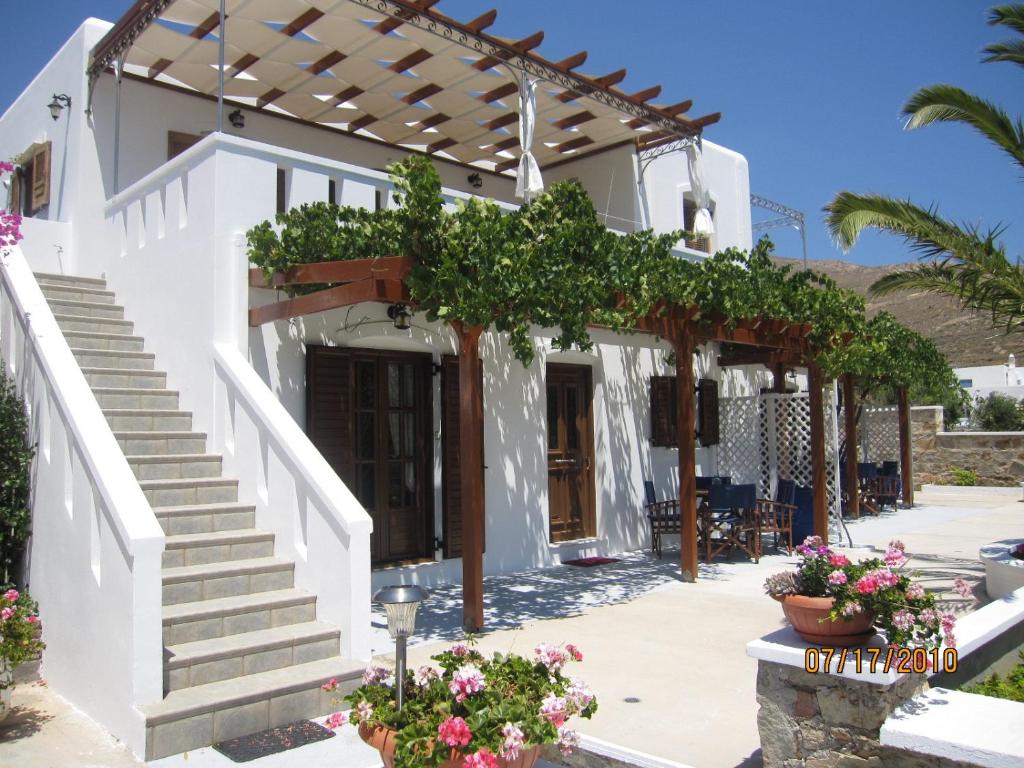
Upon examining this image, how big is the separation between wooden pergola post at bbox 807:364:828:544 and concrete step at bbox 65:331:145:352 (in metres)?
7.69

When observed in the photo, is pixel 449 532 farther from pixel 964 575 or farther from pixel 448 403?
pixel 964 575

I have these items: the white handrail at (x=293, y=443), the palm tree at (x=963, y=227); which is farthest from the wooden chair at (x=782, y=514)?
the white handrail at (x=293, y=443)

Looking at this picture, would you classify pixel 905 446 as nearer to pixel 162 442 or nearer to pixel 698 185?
pixel 698 185

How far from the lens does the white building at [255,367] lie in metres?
4.84

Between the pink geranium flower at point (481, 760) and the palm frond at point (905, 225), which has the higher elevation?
the palm frond at point (905, 225)

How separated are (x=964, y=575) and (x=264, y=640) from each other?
6.84 metres

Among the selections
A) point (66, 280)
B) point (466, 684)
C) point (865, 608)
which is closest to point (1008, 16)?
point (865, 608)

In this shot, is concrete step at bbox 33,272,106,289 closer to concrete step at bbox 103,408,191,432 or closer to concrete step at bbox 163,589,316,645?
concrete step at bbox 103,408,191,432

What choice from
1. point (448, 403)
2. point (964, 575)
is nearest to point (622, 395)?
point (448, 403)

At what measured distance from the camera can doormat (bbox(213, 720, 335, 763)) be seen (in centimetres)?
427

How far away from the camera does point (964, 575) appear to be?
8.34 meters

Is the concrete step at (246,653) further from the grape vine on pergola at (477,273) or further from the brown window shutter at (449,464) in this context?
the brown window shutter at (449,464)

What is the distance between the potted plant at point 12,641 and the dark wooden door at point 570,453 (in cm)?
599

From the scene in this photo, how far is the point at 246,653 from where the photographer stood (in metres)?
4.86
